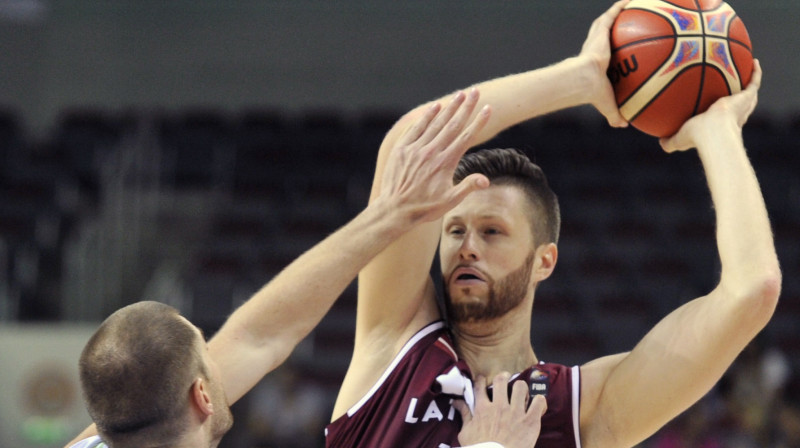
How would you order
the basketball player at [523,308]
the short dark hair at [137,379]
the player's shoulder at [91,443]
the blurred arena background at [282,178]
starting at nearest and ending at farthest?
the short dark hair at [137,379] < the player's shoulder at [91,443] < the basketball player at [523,308] < the blurred arena background at [282,178]

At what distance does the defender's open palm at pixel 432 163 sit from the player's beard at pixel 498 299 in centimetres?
50

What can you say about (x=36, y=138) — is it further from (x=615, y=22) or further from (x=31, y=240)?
(x=615, y=22)

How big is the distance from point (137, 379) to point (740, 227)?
1499 millimetres

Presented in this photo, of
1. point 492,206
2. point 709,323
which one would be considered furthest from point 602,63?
point 709,323

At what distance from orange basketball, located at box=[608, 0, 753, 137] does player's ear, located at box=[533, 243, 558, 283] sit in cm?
46

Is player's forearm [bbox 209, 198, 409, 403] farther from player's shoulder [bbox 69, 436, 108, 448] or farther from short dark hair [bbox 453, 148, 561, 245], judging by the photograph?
short dark hair [bbox 453, 148, 561, 245]

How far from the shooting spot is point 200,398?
2.03 metres

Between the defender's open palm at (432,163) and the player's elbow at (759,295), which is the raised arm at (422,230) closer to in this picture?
the defender's open palm at (432,163)

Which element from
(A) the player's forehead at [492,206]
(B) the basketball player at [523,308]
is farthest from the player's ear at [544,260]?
(A) the player's forehead at [492,206]

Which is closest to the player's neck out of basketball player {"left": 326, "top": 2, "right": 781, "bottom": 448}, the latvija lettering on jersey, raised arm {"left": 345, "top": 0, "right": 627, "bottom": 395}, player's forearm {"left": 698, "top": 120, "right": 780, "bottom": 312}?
basketball player {"left": 326, "top": 2, "right": 781, "bottom": 448}

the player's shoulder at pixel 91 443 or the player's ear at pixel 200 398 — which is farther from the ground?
the player's ear at pixel 200 398

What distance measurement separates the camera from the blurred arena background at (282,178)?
7.39 m

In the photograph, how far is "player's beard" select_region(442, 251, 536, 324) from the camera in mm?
2875

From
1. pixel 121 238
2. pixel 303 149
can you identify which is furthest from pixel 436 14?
pixel 121 238
